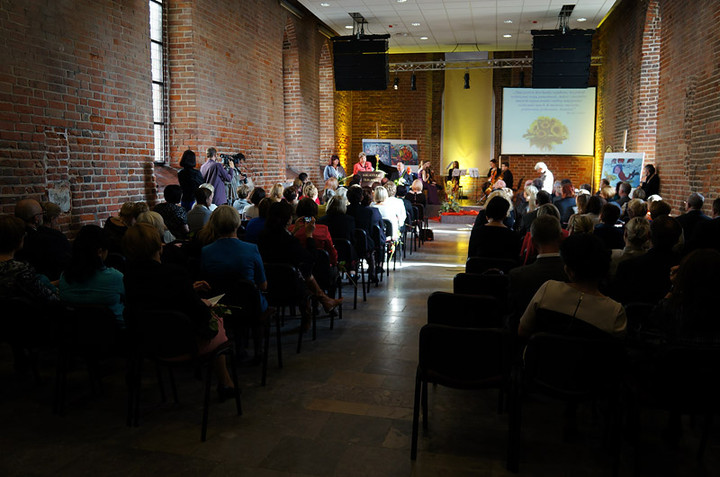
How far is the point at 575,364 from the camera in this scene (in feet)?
8.68

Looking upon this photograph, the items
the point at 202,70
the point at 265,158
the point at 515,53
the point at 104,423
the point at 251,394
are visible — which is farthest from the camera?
the point at 515,53

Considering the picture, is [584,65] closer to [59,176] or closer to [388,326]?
[388,326]

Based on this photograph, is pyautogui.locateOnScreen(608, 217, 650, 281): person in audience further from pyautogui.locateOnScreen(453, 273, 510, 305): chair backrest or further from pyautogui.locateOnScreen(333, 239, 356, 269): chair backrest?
pyautogui.locateOnScreen(333, 239, 356, 269): chair backrest

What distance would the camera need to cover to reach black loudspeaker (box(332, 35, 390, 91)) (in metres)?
13.1

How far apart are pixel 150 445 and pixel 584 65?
11.9 metres

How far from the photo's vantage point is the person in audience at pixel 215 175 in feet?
27.5

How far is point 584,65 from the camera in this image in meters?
12.3

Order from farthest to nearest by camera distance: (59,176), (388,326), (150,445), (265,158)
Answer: (265,158), (59,176), (388,326), (150,445)

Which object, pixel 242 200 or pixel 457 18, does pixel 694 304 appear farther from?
pixel 457 18

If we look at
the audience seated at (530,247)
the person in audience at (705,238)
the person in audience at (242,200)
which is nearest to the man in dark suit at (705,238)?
the person in audience at (705,238)

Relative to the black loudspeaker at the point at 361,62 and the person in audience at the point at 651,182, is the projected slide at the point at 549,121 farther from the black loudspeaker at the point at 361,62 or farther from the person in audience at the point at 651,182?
the person in audience at the point at 651,182

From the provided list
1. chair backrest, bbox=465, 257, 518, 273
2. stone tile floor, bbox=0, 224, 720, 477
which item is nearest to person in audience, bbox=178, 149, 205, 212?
stone tile floor, bbox=0, 224, 720, 477

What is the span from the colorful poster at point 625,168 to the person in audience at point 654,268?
7502mm

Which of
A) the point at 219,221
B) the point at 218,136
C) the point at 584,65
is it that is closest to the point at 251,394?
the point at 219,221
